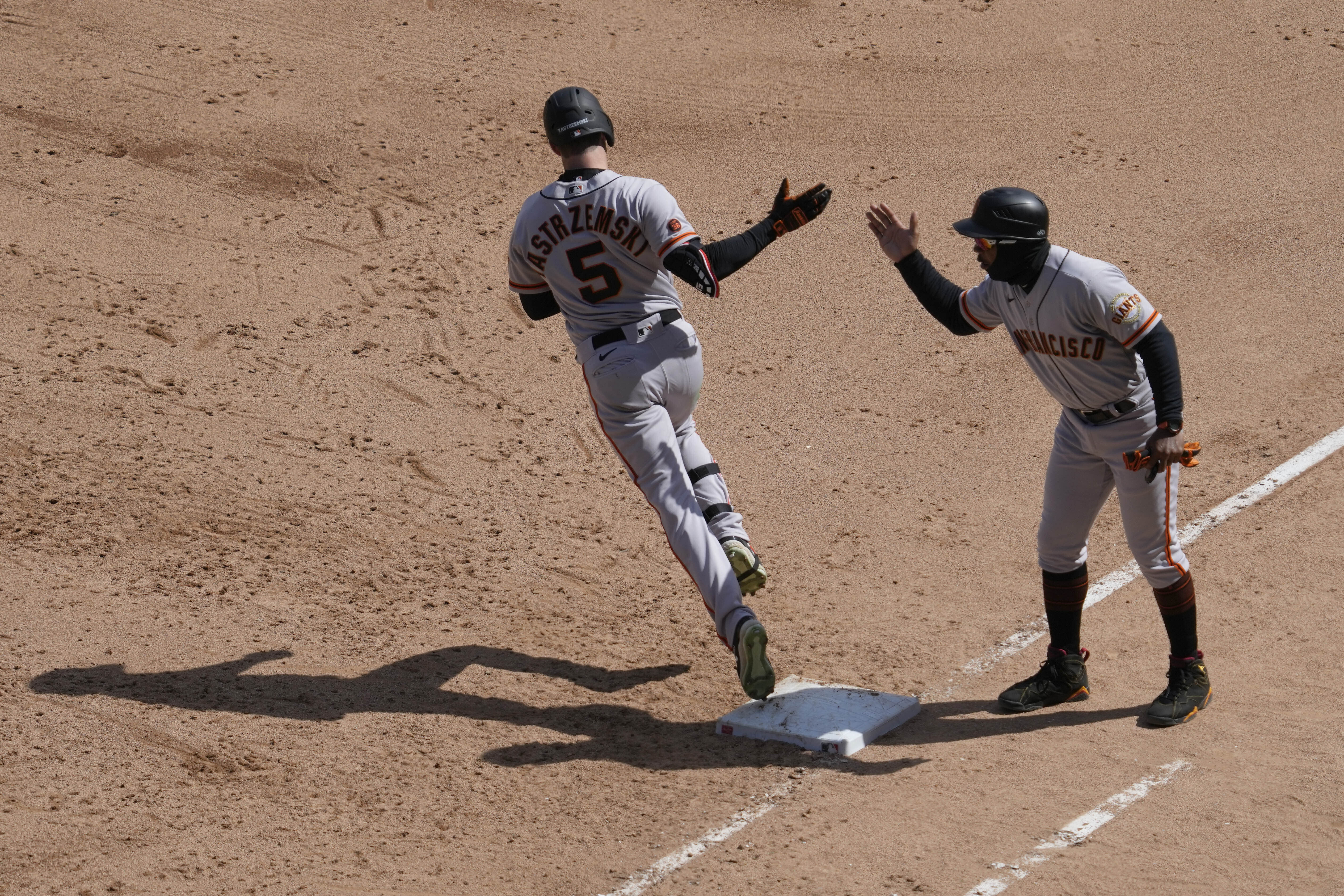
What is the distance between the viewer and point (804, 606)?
621cm

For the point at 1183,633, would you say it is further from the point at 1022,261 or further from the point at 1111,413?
the point at 1022,261

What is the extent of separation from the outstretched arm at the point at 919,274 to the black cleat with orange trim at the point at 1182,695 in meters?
1.46

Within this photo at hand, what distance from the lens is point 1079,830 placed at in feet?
14.1

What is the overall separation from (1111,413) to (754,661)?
1523 mm

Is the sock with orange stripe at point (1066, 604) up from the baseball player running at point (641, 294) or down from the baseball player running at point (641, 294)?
down

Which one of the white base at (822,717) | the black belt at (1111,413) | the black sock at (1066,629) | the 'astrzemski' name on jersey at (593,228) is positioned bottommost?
the white base at (822,717)

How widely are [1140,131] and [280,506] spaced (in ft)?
25.1

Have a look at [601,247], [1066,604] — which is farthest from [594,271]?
[1066,604]

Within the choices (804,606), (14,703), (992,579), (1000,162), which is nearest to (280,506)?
(14,703)

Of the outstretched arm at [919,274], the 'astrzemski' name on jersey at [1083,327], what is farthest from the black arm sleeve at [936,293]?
the 'astrzemski' name on jersey at [1083,327]

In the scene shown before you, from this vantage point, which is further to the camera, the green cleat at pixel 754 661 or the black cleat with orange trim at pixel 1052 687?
the black cleat with orange trim at pixel 1052 687

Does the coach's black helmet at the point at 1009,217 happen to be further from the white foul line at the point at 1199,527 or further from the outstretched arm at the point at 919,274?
the white foul line at the point at 1199,527

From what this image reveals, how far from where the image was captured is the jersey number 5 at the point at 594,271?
5066 mm

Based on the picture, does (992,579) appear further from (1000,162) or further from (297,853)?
(1000,162)
